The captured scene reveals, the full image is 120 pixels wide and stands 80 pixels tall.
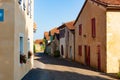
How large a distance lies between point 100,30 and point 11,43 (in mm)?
13311

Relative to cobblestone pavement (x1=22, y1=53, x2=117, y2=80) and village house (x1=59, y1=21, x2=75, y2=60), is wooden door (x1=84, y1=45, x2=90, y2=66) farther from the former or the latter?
village house (x1=59, y1=21, x2=75, y2=60)

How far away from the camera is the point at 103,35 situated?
2505cm

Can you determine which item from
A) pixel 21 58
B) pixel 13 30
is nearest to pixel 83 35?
pixel 21 58

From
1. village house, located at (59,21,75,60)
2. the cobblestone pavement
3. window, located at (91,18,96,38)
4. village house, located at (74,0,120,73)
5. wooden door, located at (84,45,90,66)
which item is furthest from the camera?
village house, located at (59,21,75,60)

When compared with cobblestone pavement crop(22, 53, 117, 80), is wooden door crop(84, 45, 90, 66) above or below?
above

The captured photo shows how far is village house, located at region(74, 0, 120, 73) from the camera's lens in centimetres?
2425

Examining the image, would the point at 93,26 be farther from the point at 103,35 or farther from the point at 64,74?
the point at 64,74

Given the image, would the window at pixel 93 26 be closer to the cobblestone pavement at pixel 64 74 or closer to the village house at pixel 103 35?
the village house at pixel 103 35

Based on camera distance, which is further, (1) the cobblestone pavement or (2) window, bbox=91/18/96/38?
(2) window, bbox=91/18/96/38

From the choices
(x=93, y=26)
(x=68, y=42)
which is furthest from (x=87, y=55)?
(x=68, y=42)

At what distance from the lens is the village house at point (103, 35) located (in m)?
24.2

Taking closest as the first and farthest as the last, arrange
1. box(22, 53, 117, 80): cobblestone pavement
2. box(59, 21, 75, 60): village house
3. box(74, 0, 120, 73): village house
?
1. box(22, 53, 117, 80): cobblestone pavement
2. box(74, 0, 120, 73): village house
3. box(59, 21, 75, 60): village house

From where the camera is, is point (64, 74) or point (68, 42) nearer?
point (64, 74)

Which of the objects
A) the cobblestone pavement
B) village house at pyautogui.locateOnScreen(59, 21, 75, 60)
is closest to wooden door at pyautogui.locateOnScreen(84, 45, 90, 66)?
the cobblestone pavement
